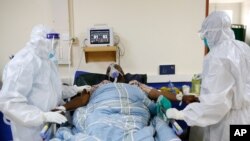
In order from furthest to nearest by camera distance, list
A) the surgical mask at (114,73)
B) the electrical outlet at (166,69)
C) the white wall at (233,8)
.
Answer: the white wall at (233,8)
the electrical outlet at (166,69)
the surgical mask at (114,73)

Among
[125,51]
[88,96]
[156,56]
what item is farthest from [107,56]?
[88,96]

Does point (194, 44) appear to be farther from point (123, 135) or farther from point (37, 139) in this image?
point (37, 139)

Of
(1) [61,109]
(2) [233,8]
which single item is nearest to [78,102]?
(1) [61,109]

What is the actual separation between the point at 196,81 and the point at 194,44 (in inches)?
22.2

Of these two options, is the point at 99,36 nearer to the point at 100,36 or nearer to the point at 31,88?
the point at 100,36

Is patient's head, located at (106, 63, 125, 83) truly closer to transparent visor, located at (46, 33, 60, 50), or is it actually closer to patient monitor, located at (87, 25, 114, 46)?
patient monitor, located at (87, 25, 114, 46)

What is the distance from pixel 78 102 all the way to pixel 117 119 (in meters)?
0.43

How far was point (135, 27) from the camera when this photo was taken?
272 centimetres

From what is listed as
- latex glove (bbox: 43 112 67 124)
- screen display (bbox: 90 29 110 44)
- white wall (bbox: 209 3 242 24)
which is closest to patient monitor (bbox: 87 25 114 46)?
screen display (bbox: 90 29 110 44)

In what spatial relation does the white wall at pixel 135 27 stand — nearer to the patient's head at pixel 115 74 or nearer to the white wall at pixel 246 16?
the patient's head at pixel 115 74

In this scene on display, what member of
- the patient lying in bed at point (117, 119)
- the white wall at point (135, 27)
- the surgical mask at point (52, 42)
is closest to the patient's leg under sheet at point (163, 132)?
the patient lying in bed at point (117, 119)

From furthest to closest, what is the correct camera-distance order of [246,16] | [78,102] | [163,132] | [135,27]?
[246,16] < [135,27] < [78,102] < [163,132]

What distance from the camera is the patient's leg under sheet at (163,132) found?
153 centimetres

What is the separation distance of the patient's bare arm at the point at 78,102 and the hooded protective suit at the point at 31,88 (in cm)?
9
